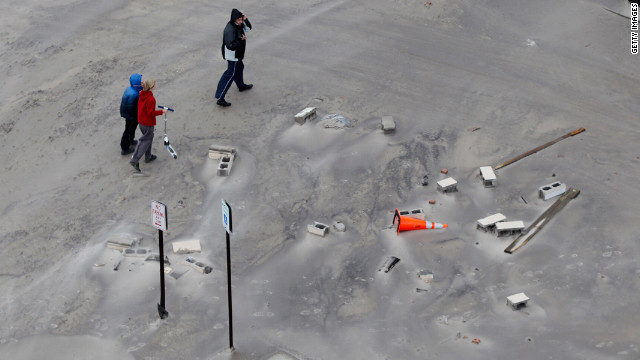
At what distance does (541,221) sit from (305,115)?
14.7 feet

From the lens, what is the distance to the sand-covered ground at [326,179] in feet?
35.6

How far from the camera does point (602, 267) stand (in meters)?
11.5

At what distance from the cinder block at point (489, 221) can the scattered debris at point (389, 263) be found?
53.9 inches

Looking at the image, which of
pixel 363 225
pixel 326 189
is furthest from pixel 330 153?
pixel 363 225

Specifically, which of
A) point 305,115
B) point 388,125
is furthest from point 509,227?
point 305,115

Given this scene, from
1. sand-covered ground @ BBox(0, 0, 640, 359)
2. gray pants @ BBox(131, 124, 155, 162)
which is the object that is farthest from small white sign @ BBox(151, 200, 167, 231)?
gray pants @ BBox(131, 124, 155, 162)

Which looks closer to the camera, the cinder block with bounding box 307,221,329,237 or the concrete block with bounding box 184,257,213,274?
the concrete block with bounding box 184,257,213,274

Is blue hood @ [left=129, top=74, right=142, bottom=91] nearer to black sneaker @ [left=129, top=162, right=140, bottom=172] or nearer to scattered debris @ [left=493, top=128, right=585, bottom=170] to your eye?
black sneaker @ [left=129, top=162, right=140, bottom=172]

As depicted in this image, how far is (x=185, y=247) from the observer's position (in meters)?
12.1

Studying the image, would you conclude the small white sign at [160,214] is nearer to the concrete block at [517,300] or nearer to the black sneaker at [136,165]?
the black sneaker at [136,165]

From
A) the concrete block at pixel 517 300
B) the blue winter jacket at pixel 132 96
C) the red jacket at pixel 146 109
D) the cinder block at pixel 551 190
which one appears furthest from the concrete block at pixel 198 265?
the cinder block at pixel 551 190

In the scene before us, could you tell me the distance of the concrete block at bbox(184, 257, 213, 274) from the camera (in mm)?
11742

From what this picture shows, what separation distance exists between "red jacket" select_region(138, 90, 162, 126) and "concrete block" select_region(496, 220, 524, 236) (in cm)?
544

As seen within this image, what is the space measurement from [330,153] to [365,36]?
4222 mm
